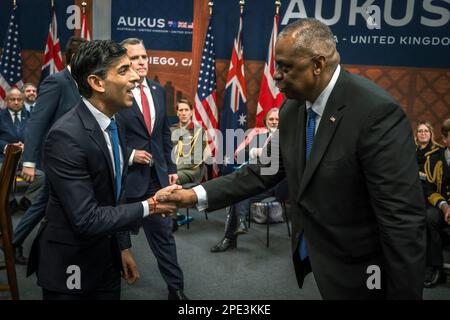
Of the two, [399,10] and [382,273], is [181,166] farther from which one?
[382,273]

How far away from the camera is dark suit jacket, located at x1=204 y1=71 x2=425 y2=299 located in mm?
1604

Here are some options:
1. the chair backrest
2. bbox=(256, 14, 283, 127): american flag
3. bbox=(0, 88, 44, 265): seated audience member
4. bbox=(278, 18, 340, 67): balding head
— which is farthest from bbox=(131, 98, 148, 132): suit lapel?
bbox=(256, 14, 283, 127): american flag

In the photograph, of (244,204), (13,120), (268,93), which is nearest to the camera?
(244,204)

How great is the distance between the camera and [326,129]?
178 centimetres

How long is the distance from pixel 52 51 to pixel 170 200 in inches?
182

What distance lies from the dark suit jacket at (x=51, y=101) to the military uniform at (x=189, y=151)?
1939mm

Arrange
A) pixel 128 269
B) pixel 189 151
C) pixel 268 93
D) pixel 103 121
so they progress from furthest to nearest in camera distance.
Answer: pixel 268 93 → pixel 189 151 → pixel 128 269 → pixel 103 121

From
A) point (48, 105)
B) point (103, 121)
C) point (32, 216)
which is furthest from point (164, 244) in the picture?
point (103, 121)

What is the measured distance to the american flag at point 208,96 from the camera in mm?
6105

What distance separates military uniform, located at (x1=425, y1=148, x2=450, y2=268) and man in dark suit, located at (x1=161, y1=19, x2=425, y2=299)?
2359 millimetres

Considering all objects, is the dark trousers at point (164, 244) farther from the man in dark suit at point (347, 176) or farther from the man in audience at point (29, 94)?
the man in audience at point (29, 94)

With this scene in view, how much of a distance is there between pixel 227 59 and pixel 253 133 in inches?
55.0

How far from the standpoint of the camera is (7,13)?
21.0ft

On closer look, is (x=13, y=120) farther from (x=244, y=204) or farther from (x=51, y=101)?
(x=244, y=204)
